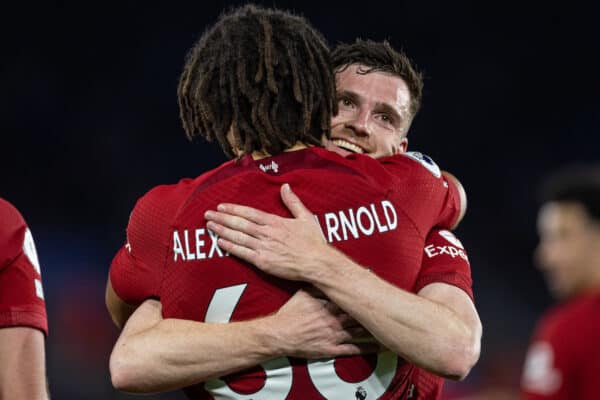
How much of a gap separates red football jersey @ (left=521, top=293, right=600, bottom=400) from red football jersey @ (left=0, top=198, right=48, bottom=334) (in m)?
1.28

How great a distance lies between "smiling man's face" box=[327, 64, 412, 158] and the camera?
109 inches

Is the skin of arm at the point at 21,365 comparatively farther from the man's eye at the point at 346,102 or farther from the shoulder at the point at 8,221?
the man's eye at the point at 346,102

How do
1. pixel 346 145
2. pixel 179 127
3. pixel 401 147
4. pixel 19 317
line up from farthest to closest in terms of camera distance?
pixel 179 127 < pixel 401 147 < pixel 346 145 < pixel 19 317

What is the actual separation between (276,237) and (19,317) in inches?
28.8

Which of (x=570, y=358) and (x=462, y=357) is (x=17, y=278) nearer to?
(x=462, y=357)

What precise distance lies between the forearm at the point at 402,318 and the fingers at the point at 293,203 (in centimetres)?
12

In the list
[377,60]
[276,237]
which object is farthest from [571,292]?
[377,60]

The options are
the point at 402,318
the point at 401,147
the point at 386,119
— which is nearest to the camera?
the point at 402,318

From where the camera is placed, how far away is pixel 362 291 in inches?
76.2

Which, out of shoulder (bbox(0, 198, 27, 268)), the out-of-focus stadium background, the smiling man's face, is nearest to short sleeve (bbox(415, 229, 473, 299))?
the smiling man's face

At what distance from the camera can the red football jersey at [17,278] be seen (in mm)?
2225

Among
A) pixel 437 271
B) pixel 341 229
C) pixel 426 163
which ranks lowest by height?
pixel 437 271

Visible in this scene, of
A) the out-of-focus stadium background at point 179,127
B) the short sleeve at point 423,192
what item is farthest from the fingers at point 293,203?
the out-of-focus stadium background at point 179,127

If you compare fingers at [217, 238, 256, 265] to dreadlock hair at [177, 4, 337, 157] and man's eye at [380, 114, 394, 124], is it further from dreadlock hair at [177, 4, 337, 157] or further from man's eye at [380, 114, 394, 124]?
man's eye at [380, 114, 394, 124]
